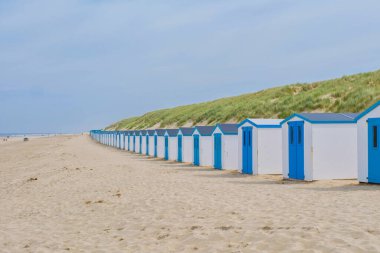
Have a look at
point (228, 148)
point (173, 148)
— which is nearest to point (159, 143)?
point (173, 148)

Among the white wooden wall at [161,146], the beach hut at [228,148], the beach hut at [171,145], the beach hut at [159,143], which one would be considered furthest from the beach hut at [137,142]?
the beach hut at [228,148]

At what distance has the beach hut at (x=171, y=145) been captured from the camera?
33438 mm

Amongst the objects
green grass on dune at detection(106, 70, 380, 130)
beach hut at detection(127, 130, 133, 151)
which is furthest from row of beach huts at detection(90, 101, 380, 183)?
beach hut at detection(127, 130, 133, 151)

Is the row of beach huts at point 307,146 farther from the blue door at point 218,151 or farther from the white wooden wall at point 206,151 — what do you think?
the white wooden wall at point 206,151

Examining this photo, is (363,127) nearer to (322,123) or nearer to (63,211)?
(322,123)

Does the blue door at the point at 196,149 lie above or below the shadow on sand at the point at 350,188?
above

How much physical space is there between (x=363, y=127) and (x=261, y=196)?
4908 mm

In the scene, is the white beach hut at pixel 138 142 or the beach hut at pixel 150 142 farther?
the white beach hut at pixel 138 142

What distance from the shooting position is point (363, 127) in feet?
55.1

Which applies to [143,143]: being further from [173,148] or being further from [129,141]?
[173,148]

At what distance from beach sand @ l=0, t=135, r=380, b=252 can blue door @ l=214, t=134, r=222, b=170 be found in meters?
6.73

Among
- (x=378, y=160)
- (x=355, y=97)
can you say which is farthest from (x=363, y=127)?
(x=355, y=97)

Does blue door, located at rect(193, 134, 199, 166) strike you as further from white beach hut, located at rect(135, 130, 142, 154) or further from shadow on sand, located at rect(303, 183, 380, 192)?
white beach hut, located at rect(135, 130, 142, 154)

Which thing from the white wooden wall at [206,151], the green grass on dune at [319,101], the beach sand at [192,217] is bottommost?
the beach sand at [192,217]
